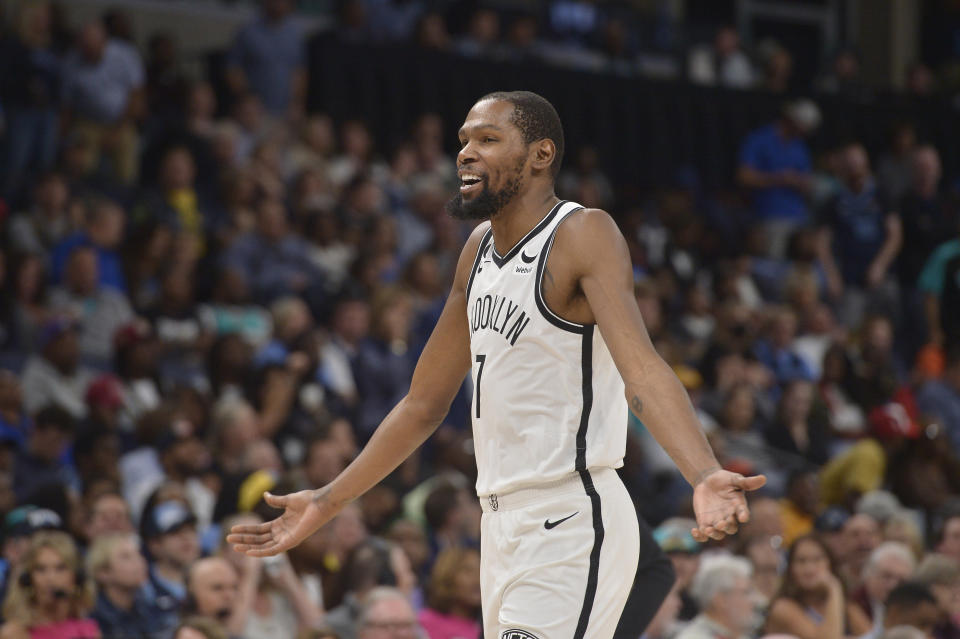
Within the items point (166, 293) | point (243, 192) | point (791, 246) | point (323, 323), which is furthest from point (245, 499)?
point (791, 246)

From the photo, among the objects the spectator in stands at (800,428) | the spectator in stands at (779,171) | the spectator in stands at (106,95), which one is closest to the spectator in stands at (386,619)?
the spectator in stands at (800,428)

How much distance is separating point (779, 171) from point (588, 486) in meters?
11.5

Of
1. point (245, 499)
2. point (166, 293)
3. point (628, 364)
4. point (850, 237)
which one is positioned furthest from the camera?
point (850, 237)

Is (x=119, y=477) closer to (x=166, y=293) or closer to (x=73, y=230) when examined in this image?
(x=166, y=293)

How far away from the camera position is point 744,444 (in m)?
11.1

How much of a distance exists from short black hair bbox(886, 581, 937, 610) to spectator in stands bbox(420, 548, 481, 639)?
6.90ft

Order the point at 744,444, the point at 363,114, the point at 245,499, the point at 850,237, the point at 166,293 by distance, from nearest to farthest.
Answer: the point at 245,499 < the point at 166,293 < the point at 744,444 < the point at 363,114 < the point at 850,237

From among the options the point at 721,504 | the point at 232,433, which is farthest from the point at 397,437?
the point at 232,433

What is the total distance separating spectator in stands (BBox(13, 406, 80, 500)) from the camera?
8672mm

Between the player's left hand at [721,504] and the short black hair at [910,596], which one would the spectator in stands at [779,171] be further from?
the player's left hand at [721,504]

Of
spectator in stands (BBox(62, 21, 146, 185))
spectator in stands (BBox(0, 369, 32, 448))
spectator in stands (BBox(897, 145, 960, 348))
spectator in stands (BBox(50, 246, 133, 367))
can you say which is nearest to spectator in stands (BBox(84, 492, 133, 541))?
spectator in stands (BBox(0, 369, 32, 448))

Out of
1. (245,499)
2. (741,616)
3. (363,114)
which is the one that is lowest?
(741,616)

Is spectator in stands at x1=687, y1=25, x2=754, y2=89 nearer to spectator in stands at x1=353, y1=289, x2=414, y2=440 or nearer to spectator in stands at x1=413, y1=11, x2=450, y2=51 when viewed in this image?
spectator in stands at x1=413, y1=11, x2=450, y2=51

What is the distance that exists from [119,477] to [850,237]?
865 centimetres
